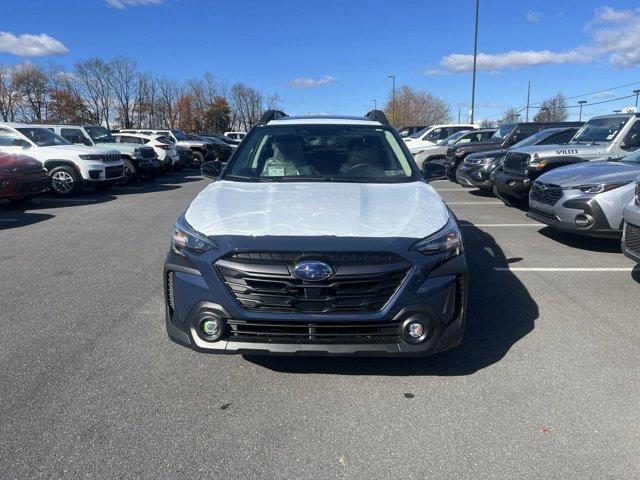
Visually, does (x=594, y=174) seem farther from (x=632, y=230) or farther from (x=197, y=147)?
(x=197, y=147)

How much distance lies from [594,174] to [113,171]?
1173 centimetres

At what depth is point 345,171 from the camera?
4.44 meters

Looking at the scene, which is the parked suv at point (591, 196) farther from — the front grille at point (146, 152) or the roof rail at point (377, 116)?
the front grille at point (146, 152)

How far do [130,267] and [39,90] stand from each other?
61.3 m

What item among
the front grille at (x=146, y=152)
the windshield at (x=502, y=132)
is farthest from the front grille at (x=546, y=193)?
the front grille at (x=146, y=152)

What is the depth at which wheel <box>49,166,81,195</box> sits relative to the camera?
12773 mm

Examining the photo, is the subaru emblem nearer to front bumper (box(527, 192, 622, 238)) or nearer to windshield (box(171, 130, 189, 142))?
front bumper (box(527, 192, 622, 238))

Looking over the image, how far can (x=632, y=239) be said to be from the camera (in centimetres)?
511

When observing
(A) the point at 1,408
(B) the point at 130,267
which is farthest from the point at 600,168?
(A) the point at 1,408

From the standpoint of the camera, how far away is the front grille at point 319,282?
9.55 feet

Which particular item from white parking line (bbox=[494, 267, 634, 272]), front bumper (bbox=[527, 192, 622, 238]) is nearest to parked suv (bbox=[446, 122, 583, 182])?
front bumper (bbox=[527, 192, 622, 238])

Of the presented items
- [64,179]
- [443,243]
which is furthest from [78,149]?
[443,243]

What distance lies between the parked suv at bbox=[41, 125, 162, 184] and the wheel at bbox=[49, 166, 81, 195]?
8.43 ft

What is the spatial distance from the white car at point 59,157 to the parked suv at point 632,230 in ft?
39.6
